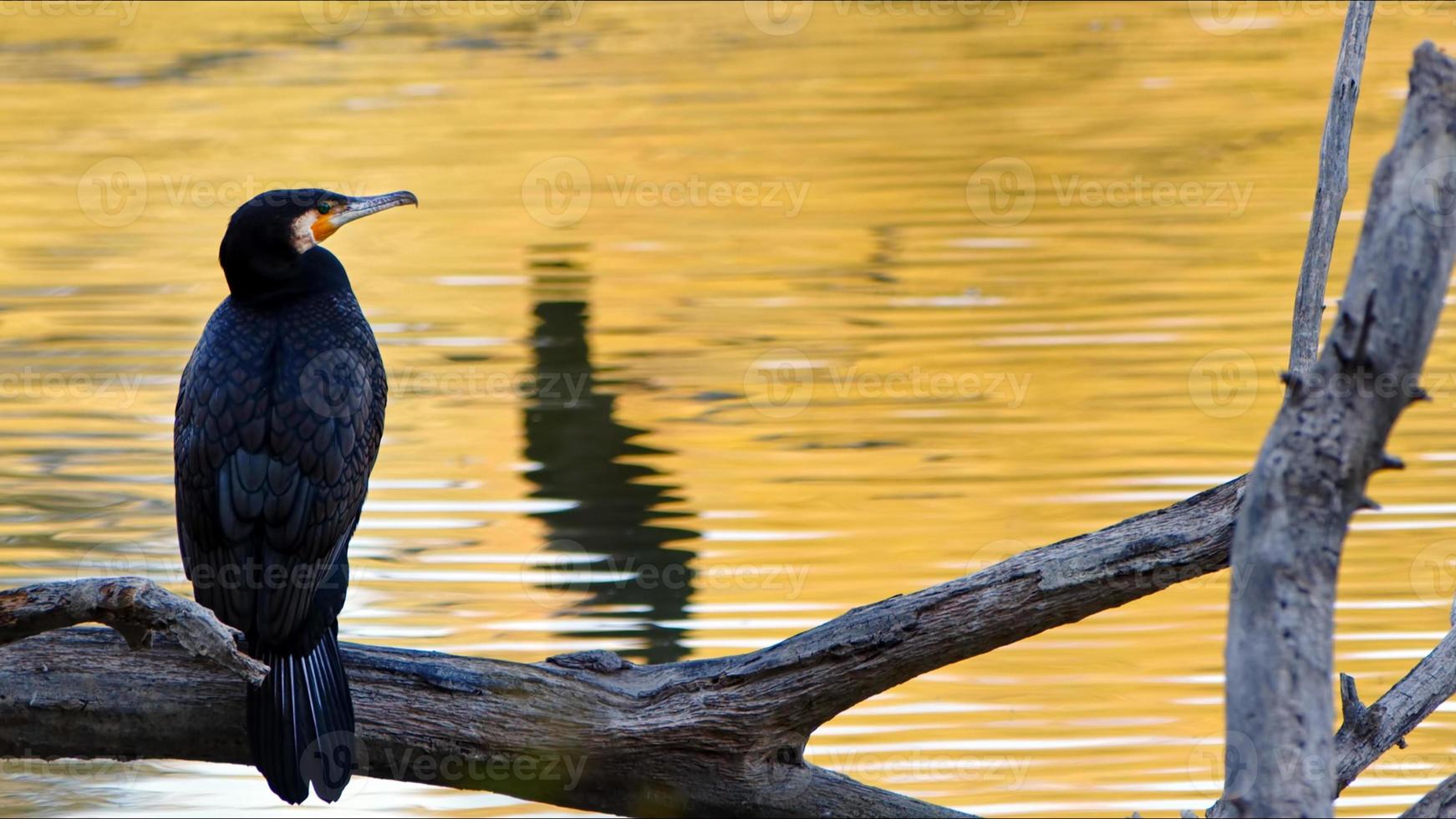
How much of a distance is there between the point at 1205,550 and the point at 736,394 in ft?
13.5

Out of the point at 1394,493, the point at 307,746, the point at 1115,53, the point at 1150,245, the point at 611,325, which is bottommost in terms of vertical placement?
the point at 307,746

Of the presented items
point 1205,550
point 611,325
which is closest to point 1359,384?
point 1205,550

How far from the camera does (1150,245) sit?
834 cm

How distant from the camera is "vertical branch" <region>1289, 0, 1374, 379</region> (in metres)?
2.70

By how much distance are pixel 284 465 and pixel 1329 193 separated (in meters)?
1.69

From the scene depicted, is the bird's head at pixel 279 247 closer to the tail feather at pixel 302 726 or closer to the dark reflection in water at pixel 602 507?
the tail feather at pixel 302 726

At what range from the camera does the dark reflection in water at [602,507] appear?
495cm

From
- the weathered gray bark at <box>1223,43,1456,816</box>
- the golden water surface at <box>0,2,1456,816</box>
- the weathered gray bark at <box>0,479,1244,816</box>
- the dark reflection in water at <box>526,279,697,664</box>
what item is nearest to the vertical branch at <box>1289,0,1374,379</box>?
the weathered gray bark at <box>0,479,1244,816</box>

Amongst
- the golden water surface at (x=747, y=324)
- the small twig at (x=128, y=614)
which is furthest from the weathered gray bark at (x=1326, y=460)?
the golden water surface at (x=747, y=324)

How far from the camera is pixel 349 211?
332 centimetres

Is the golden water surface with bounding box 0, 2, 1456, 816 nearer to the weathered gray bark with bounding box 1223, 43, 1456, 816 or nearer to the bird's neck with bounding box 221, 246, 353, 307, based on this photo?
the bird's neck with bounding box 221, 246, 353, 307

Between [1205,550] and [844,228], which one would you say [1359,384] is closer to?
[1205,550]

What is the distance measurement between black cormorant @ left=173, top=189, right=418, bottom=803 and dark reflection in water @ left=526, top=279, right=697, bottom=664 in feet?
5.53

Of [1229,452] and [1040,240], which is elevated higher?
[1040,240]
